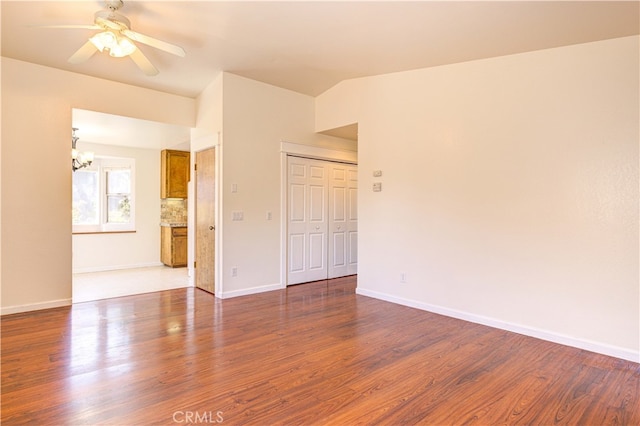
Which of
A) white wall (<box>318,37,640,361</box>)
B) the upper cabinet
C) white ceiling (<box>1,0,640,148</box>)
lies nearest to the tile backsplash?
the upper cabinet

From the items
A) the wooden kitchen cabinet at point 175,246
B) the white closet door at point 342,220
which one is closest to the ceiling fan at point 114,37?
the white closet door at point 342,220

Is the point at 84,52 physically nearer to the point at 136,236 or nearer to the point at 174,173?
the point at 174,173

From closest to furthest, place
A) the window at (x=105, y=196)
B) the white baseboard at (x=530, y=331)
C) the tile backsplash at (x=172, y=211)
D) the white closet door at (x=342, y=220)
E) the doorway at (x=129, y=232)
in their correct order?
the white baseboard at (x=530, y=331) → the doorway at (x=129, y=232) → the white closet door at (x=342, y=220) → the window at (x=105, y=196) → the tile backsplash at (x=172, y=211)

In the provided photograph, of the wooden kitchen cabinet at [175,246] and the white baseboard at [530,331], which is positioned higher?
the wooden kitchen cabinet at [175,246]

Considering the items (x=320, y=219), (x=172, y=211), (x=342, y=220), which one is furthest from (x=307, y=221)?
(x=172, y=211)

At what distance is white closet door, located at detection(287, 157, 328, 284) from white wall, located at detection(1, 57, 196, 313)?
280cm

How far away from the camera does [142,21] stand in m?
3.29

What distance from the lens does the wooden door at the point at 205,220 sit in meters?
5.00

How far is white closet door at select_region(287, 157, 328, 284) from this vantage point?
556 centimetres

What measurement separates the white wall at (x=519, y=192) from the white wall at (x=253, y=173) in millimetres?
1403

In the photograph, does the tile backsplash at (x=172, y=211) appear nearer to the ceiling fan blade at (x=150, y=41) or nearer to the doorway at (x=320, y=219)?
the doorway at (x=320, y=219)

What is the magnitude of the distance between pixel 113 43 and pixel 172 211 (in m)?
5.21

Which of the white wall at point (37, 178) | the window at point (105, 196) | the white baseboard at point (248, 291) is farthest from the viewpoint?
the window at point (105, 196)

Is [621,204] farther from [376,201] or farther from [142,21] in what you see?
[142,21]
